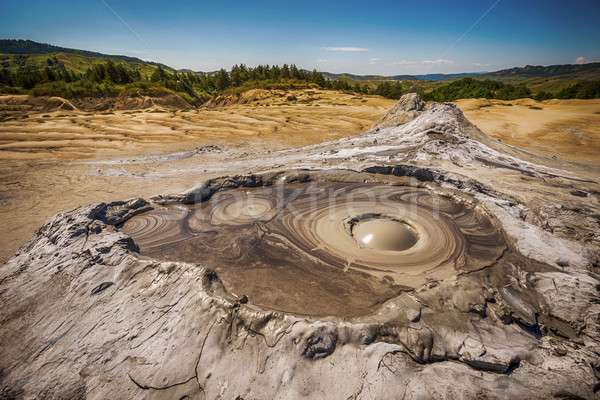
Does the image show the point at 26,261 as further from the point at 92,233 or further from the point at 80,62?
the point at 80,62

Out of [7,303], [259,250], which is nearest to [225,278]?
[259,250]

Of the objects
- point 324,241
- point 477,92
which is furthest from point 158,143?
point 477,92

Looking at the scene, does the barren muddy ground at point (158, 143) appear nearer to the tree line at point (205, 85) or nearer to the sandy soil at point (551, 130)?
the sandy soil at point (551, 130)

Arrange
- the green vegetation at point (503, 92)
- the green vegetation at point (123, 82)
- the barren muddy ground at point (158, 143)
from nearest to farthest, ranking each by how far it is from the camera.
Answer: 1. the barren muddy ground at point (158, 143)
2. the green vegetation at point (123, 82)
3. the green vegetation at point (503, 92)

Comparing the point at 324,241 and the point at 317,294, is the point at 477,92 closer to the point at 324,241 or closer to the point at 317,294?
the point at 324,241

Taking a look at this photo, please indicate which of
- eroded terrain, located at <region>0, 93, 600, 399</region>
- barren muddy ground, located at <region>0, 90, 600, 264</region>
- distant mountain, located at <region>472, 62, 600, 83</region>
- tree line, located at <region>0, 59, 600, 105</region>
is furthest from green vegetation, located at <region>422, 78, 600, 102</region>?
distant mountain, located at <region>472, 62, 600, 83</region>

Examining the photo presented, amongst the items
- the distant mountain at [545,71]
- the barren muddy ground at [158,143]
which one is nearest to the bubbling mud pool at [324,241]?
the barren muddy ground at [158,143]
